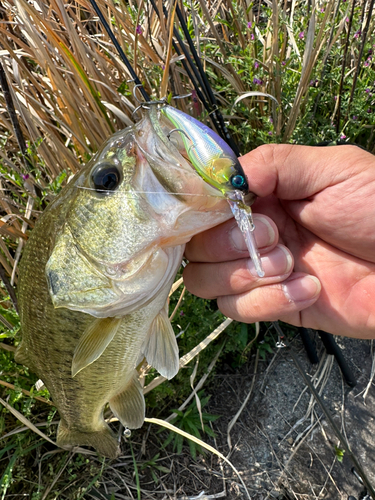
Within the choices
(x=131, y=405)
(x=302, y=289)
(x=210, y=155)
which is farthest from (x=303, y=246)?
(x=131, y=405)

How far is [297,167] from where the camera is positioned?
126 centimetres

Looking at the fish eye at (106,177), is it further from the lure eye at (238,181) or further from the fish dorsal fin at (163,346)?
the fish dorsal fin at (163,346)

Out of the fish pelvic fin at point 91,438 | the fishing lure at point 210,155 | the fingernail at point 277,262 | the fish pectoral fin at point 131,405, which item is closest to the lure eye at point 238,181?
the fishing lure at point 210,155

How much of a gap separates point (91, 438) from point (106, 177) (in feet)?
4.18

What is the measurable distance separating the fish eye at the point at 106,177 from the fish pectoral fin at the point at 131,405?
0.83m

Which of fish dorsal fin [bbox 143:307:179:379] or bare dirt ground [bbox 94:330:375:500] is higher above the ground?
fish dorsal fin [bbox 143:307:179:379]

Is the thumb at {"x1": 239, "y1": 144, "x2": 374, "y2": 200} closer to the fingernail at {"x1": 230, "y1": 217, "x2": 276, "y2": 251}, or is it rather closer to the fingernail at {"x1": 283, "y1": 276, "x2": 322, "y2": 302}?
the fingernail at {"x1": 230, "y1": 217, "x2": 276, "y2": 251}

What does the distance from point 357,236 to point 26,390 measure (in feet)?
5.60

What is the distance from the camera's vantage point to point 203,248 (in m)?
1.38

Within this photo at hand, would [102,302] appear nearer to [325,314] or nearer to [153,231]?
[153,231]

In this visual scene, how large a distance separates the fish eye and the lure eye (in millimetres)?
326

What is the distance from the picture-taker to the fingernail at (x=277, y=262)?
1.26 m

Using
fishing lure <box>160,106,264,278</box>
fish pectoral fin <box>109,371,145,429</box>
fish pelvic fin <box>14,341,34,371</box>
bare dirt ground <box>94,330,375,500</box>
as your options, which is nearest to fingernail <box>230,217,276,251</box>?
fishing lure <box>160,106,264,278</box>

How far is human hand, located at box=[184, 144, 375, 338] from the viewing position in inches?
49.8
